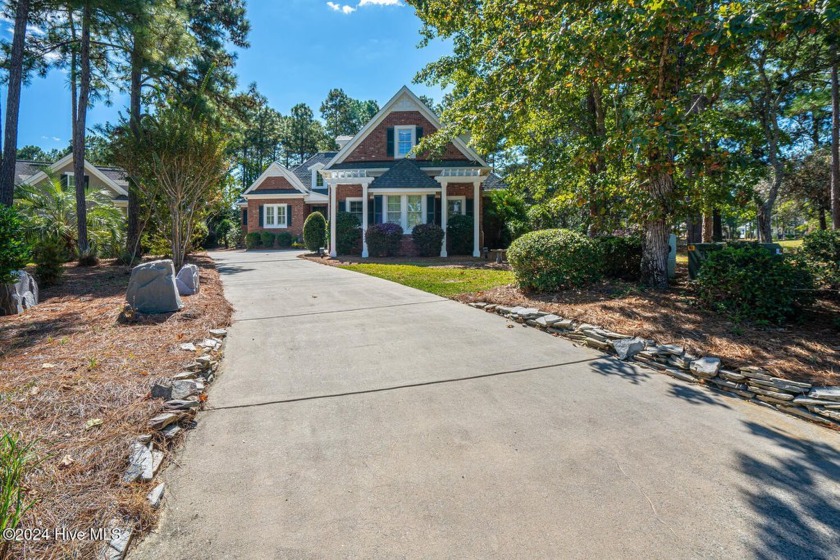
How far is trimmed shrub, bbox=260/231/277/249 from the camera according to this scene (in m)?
25.9

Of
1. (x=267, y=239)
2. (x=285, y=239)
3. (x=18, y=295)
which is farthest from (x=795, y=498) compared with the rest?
(x=267, y=239)

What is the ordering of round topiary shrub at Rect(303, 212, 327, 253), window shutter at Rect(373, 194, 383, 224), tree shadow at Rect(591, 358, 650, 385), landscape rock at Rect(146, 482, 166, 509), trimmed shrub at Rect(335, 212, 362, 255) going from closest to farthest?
1. landscape rock at Rect(146, 482, 166, 509)
2. tree shadow at Rect(591, 358, 650, 385)
3. window shutter at Rect(373, 194, 383, 224)
4. trimmed shrub at Rect(335, 212, 362, 255)
5. round topiary shrub at Rect(303, 212, 327, 253)

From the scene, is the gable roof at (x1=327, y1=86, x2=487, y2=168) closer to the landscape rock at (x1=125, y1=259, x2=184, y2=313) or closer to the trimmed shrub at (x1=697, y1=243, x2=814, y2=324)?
the trimmed shrub at (x1=697, y1=243, x2=814, y2=324)

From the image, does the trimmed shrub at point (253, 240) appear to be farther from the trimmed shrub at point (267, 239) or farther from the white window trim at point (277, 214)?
the white window trim at point (277, 214)

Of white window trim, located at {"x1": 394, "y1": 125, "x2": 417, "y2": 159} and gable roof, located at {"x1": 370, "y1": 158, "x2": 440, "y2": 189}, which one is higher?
white window trim, located at {"x1": 394, "y1": 125, "x2": 417, "y2": 159}

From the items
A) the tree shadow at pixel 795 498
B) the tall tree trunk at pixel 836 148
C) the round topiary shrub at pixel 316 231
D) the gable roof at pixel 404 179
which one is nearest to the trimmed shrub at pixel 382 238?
the gable roof at pixel 404 179

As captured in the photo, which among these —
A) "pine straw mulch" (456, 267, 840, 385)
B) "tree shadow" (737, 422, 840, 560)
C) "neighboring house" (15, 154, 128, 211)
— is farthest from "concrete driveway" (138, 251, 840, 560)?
"neighboring house" (15, 154, 128, 211)

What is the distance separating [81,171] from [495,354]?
44.8 feet

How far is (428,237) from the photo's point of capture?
53.9 feet

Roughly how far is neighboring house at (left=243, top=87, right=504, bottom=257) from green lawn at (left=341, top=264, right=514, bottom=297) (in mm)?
5166

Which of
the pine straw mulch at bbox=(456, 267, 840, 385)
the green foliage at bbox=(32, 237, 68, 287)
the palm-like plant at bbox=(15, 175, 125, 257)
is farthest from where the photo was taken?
the palm-like plant at bbox=(15, 175, 125, 257)

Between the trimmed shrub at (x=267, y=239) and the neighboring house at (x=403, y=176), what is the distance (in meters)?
8.34

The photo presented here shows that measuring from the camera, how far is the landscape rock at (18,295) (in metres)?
5.75

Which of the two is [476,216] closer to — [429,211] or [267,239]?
[429,211]
